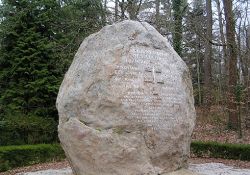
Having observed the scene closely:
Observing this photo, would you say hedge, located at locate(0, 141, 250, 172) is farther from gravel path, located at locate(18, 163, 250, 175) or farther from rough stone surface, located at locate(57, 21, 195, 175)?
rough stone surface, located at locate(57, 21, 195, 175)

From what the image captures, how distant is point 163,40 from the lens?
8992mm

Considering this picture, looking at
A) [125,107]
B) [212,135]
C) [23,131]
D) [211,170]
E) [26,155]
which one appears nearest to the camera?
[125,107]

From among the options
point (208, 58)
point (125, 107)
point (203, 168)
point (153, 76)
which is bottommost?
point (203, 168)

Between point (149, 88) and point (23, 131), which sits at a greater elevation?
point (149, 88)

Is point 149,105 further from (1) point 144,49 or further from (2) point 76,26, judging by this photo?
(2) point 76,26

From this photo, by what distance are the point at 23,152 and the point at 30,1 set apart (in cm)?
1069

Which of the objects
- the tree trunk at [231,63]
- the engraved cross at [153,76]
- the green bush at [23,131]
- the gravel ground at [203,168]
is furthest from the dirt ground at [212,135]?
the engraved cross at [153,76]

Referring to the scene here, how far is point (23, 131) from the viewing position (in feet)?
60.7

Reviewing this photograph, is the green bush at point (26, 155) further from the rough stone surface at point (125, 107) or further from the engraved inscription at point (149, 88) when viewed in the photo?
the engraved inscription at point (149, 88)

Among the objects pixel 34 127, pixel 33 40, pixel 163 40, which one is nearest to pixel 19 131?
pixel 34 127

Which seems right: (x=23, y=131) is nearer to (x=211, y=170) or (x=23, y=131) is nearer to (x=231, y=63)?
(x=211, y=170)

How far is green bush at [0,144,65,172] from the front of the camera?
14422 millimetres

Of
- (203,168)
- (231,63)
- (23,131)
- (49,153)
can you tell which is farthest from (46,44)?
(203,168)

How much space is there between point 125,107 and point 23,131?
466 inches
